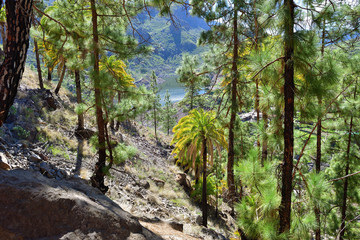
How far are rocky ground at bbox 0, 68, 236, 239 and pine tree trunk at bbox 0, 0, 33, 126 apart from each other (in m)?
2.07

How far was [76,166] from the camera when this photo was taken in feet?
Result: 28.7

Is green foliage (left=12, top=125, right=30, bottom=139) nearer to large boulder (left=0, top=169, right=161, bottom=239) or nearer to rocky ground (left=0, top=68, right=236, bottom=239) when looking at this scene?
rocky ground (left=0, top=68, right=236, bottom=239)

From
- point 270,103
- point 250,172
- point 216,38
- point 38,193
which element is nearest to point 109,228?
point 38,193

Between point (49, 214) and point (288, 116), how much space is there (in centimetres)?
366

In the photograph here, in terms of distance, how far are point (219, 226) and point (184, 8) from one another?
1169cm

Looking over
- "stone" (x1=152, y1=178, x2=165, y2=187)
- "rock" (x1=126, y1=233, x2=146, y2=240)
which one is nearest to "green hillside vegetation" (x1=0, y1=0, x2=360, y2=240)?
"stone" (x1=152, y1=178, x2=165, y2=187)

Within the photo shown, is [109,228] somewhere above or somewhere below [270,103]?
below

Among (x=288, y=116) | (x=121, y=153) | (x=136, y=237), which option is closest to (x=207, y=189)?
(x=121, y=153)

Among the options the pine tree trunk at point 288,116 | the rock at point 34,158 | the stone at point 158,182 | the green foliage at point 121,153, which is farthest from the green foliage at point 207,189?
the pine tree trunk at point 288,116

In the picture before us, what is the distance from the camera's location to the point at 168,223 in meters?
5.92

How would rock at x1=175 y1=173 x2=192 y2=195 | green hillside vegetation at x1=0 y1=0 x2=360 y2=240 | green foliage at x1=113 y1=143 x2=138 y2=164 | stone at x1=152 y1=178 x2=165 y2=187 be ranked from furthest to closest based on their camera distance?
rock at x1=175 y1=173 x2=192 y2=195
stone at x1=152 y1=178 x2=165 y2=187
green foliage at x1=113 y1=143 x2=138 y2=164
green hillside vegetation at x1=0 y1=0 x2=360 y2=240

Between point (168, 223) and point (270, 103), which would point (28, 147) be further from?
point (270, 103)

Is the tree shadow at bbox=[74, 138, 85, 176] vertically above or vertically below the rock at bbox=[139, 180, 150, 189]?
above

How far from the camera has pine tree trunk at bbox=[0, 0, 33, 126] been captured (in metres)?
2.92
